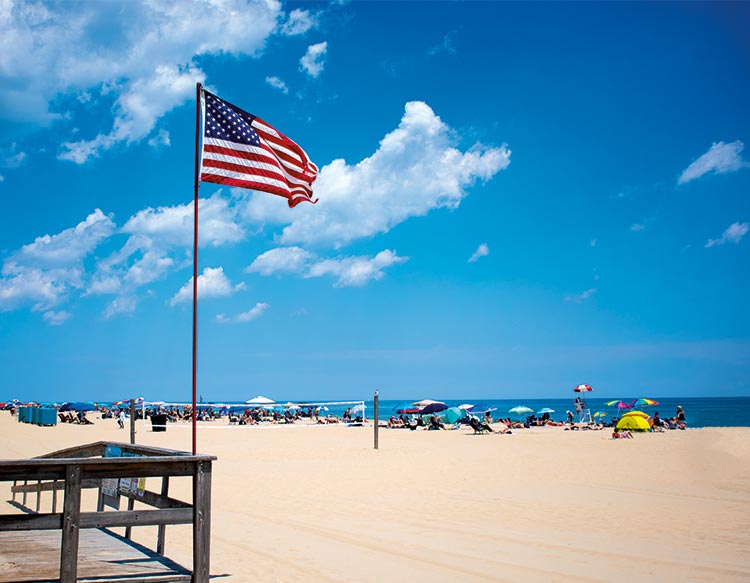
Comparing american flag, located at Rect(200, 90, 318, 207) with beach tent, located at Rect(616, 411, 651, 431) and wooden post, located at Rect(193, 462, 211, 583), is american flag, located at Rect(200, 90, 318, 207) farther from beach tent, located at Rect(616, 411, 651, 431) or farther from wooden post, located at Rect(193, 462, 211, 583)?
beach tent, located at Rect(616, 411, 651, 431)

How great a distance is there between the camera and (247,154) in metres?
9.29

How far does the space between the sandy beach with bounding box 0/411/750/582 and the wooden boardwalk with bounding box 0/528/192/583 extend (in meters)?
1.10

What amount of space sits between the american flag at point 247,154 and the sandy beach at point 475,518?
4.84m

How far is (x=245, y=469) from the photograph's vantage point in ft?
60.6

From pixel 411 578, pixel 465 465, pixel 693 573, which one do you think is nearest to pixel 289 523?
pixel 411 578

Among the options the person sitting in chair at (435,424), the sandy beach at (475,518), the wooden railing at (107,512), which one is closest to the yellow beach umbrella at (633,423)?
the person sitting in chair at (435,424)

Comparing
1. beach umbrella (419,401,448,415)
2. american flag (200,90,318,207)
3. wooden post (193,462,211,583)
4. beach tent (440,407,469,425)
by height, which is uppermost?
american flag (200,90,318,207)

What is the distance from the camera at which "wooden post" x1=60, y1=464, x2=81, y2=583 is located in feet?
17.1

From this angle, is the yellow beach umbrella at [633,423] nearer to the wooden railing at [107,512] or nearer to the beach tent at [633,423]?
the beach tent at [633,423]

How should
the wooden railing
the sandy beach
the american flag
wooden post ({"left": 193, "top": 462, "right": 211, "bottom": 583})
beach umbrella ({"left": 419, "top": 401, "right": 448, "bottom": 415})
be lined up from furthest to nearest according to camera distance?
beach umbrella ({"left": 419, "top": 401, "right": 448, "bottom": 415}) → the american flag → the sandy beach → wooden post ({"left": 193, "top": 462, "right": 211, "bottom": 583}) → the wooden railing

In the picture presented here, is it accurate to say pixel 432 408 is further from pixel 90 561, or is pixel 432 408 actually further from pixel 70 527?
pixel 70 527

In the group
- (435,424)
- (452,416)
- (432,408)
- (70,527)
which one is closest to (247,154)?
(70,527)

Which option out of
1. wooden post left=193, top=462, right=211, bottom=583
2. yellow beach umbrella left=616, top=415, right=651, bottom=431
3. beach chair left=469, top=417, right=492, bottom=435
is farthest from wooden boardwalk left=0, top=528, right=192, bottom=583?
yellow beach umbrella left=616, top=415, right=651, bottom=431

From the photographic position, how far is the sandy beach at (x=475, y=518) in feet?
26.0
